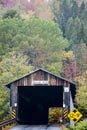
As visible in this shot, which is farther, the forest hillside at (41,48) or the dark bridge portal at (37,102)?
the forest hillside at (41,48)

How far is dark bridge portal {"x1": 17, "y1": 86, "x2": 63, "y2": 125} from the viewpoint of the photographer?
1842 inches

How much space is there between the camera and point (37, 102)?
167 feet

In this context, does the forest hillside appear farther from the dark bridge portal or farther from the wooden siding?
the wooden siding

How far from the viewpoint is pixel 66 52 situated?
81625 mm

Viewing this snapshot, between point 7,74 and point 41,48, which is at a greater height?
point 41,48

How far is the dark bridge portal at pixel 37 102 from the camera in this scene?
46.8m

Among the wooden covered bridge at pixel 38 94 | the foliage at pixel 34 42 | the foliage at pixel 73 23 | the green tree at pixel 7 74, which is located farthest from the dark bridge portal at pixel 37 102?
the foliage at pixel 73 23

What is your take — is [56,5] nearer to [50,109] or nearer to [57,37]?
[57,37]

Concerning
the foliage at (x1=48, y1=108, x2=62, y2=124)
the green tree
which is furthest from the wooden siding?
the foliage at (x1=48, y1=108, x2=62, y2=124)

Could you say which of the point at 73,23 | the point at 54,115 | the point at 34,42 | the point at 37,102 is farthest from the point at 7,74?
the point at 73,23

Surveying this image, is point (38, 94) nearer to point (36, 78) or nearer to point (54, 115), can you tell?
point (54, 115)

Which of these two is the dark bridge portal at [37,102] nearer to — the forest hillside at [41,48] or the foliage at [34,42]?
the forest hillside at [41,48]

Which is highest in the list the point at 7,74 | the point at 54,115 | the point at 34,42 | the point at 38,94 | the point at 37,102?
the point at 34,42

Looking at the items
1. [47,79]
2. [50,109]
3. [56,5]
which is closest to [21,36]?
[50,109]
